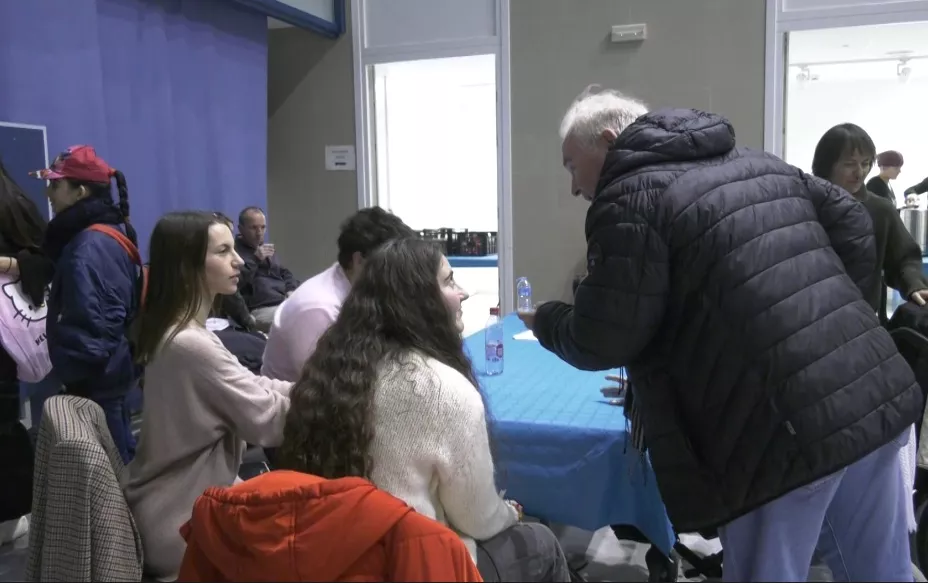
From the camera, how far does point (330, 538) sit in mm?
934

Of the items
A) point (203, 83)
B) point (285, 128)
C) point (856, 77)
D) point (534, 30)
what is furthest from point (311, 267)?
point (856, 77)

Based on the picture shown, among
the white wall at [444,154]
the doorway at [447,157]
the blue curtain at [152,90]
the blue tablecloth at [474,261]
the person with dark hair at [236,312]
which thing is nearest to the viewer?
the blue curtain at [152,90]

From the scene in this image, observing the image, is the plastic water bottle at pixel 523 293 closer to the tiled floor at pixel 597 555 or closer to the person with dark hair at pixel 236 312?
the person with dark hair at pixel 236 312

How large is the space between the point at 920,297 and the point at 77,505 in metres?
2.22

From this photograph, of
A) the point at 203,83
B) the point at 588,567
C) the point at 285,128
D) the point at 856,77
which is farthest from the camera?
the point at 856,77

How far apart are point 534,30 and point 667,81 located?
0.87 meters

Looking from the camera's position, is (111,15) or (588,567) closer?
(588,567)

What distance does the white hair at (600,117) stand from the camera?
1.51 meters

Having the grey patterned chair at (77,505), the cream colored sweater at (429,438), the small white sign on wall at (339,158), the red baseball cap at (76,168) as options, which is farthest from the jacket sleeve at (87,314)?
the small white sign on wall at (339,158)

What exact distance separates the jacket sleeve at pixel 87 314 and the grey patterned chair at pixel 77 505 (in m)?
0.79

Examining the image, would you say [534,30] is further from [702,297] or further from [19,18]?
[702,297]

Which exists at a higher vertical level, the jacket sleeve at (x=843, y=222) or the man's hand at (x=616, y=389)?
the jacket sleeve at (x=843, y=222)

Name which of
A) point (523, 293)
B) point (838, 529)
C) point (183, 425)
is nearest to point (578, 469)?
point (838, 529)

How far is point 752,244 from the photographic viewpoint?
4.16 feet
